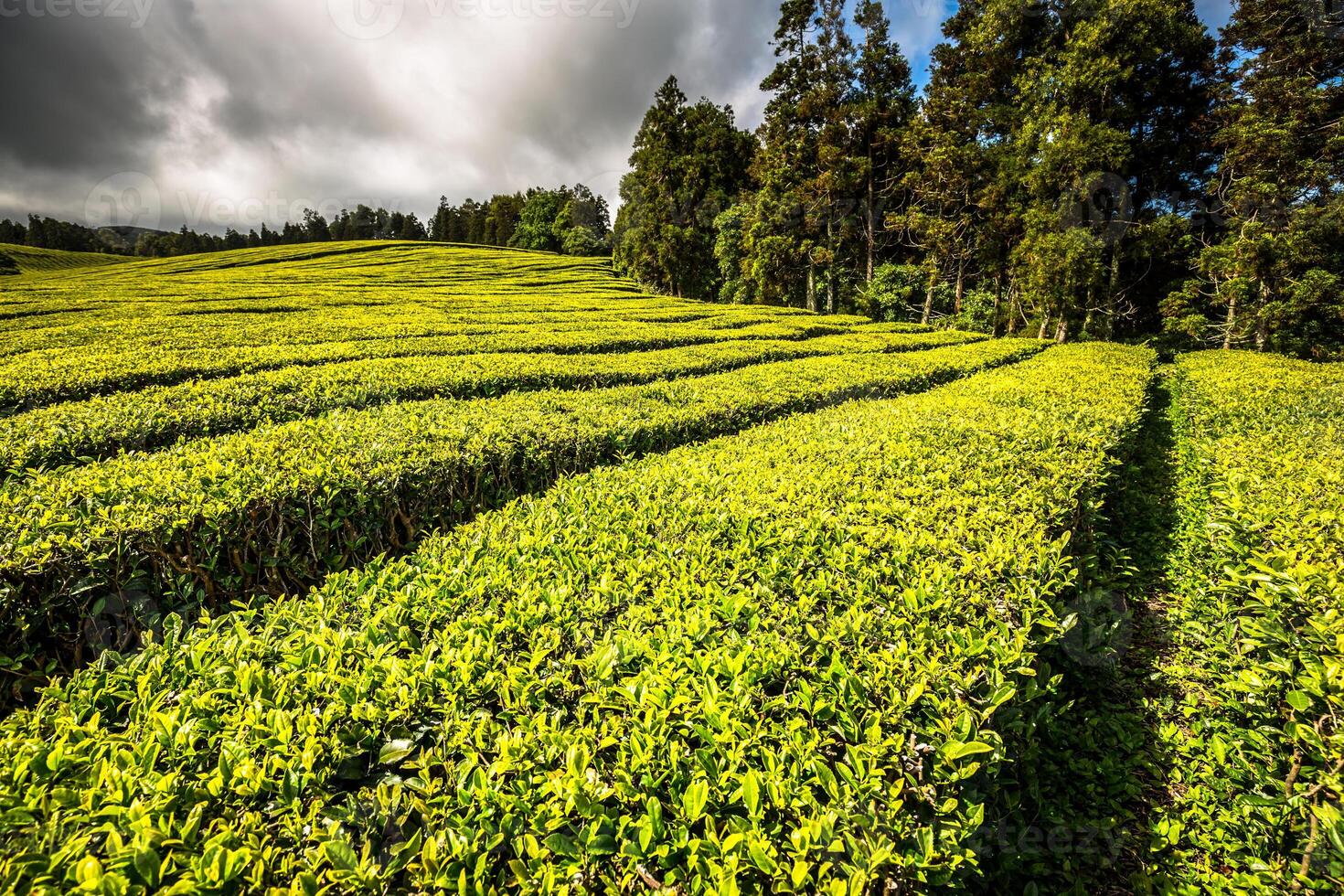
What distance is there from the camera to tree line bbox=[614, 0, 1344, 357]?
19.8 meters

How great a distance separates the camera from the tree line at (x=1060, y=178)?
779 inches

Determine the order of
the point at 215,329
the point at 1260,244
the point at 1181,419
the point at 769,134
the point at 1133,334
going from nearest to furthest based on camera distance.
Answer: the point at 1181,419
the point at 215,329
the point at 1260,244
the point at 1133,334
the point at 769,134

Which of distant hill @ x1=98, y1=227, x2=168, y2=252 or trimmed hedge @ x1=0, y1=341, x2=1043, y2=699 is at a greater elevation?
distant hill @ x1=98, y1=227, x2=168, y2=252

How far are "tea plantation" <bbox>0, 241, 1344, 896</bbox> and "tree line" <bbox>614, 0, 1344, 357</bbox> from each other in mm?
19396

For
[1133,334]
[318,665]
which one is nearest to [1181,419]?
[318,665]

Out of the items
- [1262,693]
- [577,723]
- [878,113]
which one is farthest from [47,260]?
[1262,693]

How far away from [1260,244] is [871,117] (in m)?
18.3

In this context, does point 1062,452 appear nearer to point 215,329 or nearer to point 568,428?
point 568,428

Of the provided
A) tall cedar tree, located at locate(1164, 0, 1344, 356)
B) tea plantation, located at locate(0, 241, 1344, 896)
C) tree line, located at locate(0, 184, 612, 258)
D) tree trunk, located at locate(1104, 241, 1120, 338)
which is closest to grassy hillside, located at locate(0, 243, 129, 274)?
tree line, located at locate(0, 184, 612, 258)

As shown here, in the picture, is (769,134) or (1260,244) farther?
(769,134)

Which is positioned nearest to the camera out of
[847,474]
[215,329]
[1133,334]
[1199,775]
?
[1199,775]

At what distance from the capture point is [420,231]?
3836 inches

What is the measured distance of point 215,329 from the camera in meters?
14.6

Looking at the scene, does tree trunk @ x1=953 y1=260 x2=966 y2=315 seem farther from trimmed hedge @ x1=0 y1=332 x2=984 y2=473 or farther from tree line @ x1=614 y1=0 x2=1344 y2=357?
trimmed hedge @ x1=0 y1=332 x2=984 y2=473
